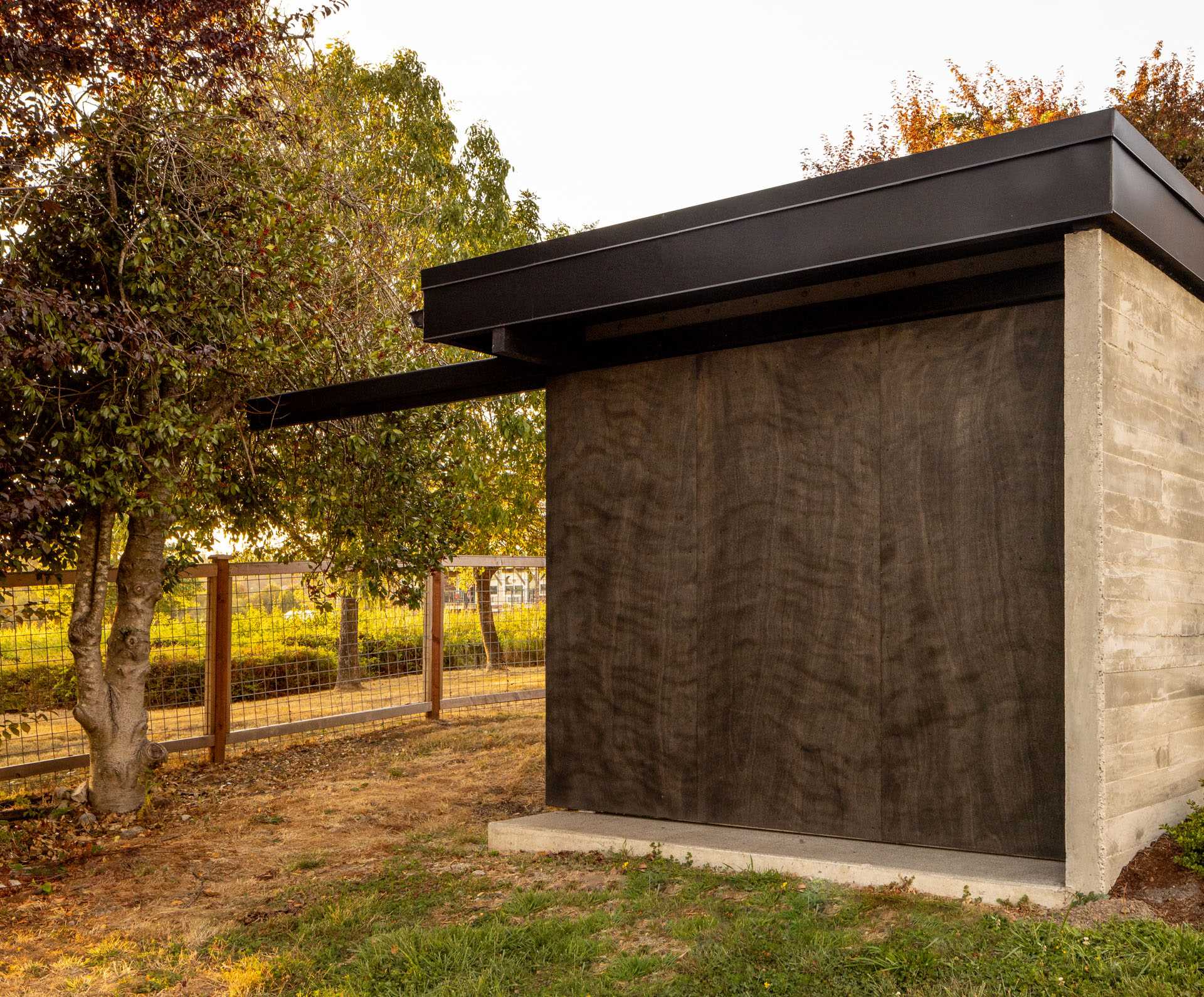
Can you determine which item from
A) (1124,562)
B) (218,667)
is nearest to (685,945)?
(1124,562)

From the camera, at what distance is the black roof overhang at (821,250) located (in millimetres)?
3527

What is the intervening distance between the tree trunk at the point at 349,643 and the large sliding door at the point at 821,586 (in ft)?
15.0

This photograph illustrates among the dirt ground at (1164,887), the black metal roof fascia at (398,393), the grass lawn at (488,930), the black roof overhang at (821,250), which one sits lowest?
the grass lawn at (488,930)

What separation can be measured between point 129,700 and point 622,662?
339 cm

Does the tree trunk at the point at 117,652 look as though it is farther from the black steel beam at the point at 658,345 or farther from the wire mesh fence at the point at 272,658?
the black steel beam at the point at 658,345

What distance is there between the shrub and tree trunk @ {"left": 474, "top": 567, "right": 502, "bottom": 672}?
7792 millimetres

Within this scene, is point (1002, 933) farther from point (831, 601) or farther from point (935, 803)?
point (831, 601)

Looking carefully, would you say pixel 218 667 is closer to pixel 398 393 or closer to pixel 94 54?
pixel 398 393

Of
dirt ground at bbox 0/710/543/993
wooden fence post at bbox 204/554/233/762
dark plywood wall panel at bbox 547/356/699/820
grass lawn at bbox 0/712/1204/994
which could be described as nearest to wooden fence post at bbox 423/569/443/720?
dirt ground at bbox 0/710/543/993

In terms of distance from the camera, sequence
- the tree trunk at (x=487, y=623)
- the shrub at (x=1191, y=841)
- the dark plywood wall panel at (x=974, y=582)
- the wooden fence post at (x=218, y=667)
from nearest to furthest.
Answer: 1. the shrub at (x=1191, y=841)
2. the dark plywood wall panel at (x=974, y=582)
3. the wooden fence post at (x=218, y=667)
4. the tree trunk at (x=487, y=623)

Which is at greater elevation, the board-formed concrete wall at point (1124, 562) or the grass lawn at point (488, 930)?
the board-formed concrete wall at point (1124, 562)

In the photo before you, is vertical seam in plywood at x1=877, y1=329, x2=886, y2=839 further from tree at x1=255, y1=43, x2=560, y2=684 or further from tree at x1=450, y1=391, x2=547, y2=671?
tree at x1=450, y1=391, x2=547, y2=671

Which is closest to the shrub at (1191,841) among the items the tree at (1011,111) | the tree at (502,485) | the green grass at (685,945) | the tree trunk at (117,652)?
the green grass at (685,945)

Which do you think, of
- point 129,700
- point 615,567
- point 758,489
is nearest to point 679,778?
point 615,567
